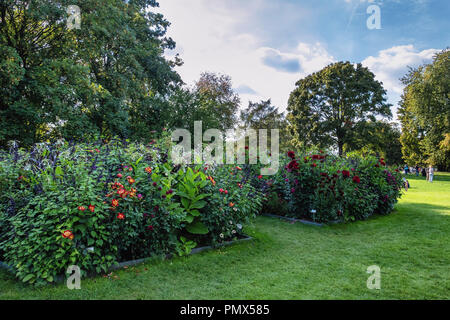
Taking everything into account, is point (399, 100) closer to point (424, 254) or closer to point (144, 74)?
point (144, 74)

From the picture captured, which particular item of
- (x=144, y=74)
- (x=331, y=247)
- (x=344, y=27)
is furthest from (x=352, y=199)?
(x=144, y=74)

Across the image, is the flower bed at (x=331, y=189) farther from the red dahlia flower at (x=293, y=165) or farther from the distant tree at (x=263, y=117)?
the distant tree at (x=263, y=117)

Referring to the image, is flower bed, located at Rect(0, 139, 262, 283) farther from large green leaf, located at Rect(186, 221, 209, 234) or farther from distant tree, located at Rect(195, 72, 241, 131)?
distant tree, located at Rect(195, 72, 241, 131)

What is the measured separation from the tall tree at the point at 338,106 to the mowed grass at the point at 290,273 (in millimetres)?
25028

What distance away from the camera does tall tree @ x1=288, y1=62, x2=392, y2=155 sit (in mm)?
28875

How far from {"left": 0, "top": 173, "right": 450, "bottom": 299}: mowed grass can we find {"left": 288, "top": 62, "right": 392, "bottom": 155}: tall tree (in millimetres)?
25028

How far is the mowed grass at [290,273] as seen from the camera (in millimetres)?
2926

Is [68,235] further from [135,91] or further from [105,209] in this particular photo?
[135,91]

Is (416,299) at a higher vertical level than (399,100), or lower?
lower

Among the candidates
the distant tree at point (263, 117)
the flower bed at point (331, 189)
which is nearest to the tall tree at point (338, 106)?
the distant tree at point (263, 117)

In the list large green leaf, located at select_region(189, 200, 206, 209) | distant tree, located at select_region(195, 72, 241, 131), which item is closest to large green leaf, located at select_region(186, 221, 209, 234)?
large green leaf, located at select_region(189, 200, 206, 209)

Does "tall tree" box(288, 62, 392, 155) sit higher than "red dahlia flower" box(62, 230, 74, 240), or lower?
higher

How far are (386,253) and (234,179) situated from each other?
9.05 ft

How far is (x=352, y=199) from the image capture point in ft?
22.6
